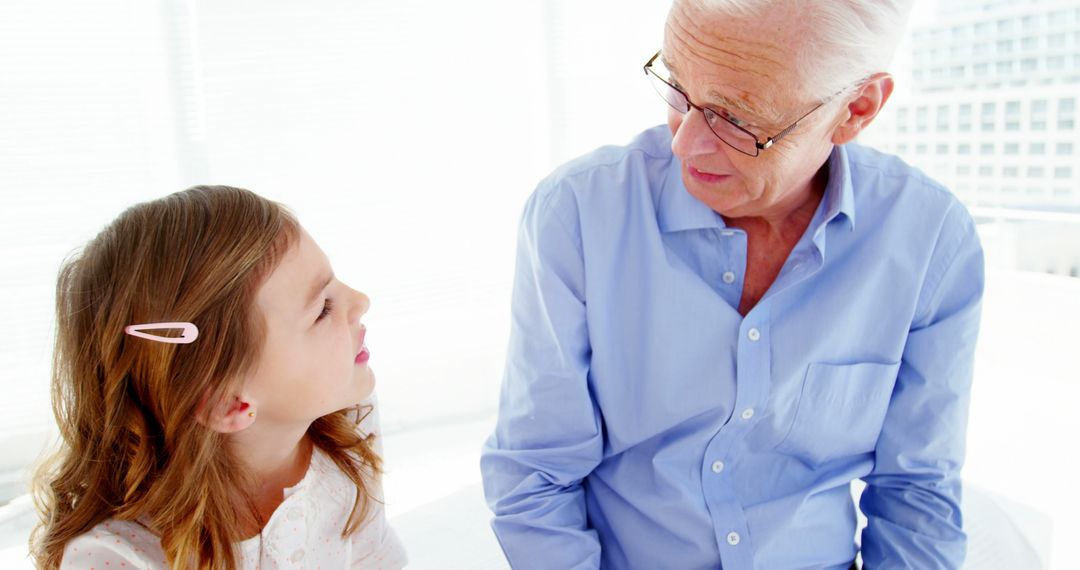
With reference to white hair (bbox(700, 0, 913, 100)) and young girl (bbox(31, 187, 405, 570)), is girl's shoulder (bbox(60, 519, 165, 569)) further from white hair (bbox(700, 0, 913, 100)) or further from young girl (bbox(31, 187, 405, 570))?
white hair (bbox(700, 0, 913, 100))

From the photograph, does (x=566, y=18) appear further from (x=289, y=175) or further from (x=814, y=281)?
(x=814, y=281)

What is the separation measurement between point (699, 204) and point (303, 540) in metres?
0.75

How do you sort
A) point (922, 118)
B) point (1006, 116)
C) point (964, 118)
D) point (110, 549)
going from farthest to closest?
point (922, 118)
point (964, 118)
point (1006, 116)
point (110, 549)

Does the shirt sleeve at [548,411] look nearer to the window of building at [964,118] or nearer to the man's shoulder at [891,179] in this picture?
the man's shoulder at [891,179]

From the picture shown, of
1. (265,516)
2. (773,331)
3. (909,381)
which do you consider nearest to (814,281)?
(773,331)

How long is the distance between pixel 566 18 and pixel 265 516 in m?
2.42

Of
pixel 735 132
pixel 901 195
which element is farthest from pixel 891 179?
pixel 735 132

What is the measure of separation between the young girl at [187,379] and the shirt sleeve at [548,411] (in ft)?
0.83

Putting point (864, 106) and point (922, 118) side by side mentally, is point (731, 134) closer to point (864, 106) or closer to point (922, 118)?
point (864, 106)

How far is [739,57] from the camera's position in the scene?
1136mm

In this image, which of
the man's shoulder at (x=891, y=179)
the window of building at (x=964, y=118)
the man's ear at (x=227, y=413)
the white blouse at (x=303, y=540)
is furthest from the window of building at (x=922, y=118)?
the man's ear at (x=227, y=413)

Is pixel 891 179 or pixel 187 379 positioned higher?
pixel 891 179

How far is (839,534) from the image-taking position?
1.38 m

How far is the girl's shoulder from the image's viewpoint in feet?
3.53
